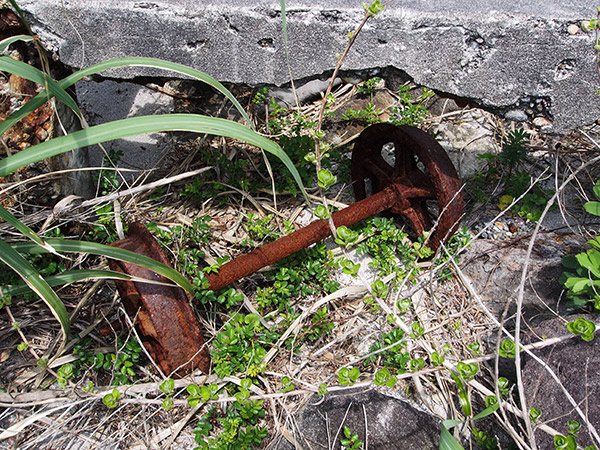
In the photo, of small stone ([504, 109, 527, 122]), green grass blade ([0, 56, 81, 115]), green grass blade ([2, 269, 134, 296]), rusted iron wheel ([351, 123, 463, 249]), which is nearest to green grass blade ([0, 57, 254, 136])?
green grass blade ([0, 56, 81, 115])

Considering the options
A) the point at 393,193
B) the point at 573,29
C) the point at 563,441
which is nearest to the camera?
the point at 563,441

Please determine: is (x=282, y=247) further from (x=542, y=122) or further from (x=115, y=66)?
(x=542, y=122)

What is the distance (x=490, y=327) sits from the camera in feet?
7.39

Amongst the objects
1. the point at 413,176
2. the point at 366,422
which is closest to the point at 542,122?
the point at 413,176

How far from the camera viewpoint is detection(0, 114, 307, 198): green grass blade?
1.37 meters

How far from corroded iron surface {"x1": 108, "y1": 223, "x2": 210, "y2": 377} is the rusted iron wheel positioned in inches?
49.6

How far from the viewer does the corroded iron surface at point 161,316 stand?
182 centimetres

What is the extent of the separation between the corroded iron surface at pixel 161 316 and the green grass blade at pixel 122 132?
57 cm

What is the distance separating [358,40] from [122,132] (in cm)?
147

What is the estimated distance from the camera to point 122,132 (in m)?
1.38

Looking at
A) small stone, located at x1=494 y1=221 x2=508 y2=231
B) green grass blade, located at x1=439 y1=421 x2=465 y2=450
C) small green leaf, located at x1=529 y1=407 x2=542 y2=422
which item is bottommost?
small stone, located at x1=494 y1=221 x2=508 y2=231

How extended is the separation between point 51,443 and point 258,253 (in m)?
1.14

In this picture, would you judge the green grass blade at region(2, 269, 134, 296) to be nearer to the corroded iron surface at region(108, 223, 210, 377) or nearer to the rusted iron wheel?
the corroded iron surface at region(108, 223, 210, 377)

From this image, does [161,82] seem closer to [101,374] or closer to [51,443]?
[101,374]
